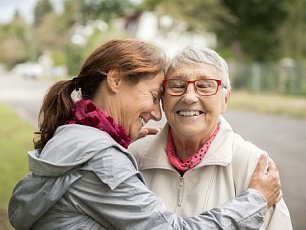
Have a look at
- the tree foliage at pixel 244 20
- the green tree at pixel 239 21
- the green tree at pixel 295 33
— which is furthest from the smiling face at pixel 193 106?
the green tree at pixel 239 21

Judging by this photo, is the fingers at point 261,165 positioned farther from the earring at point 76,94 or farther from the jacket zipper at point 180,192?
the earring at point 76,94

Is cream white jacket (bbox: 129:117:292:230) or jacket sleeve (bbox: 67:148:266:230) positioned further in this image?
cream white jacket (bbox: 129:117:292:230)

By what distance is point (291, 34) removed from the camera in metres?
30.1

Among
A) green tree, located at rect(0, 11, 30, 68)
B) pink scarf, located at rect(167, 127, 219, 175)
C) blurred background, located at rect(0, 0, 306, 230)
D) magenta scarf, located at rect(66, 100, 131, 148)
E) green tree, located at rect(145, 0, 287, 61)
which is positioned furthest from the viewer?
green tree, located at rect(0, 11, 30, 68)

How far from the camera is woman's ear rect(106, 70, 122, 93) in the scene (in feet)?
7.02

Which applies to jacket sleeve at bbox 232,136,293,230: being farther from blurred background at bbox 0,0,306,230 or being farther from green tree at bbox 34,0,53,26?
green tree at bbox 34,0,53,26

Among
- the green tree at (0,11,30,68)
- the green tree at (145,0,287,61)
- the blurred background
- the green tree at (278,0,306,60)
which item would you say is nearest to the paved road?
the blurred background

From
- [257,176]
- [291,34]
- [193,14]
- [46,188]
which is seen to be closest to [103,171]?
[46,188]

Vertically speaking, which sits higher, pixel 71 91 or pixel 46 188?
pixel 71 91

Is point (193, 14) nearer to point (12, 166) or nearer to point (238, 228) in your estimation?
point (12, 166)

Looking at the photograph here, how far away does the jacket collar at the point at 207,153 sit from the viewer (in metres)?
2.33

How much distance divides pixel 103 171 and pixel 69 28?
50818 millimetres

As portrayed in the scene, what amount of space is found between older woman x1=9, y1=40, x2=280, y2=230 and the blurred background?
0.38 m

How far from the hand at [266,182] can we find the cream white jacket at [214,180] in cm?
4
